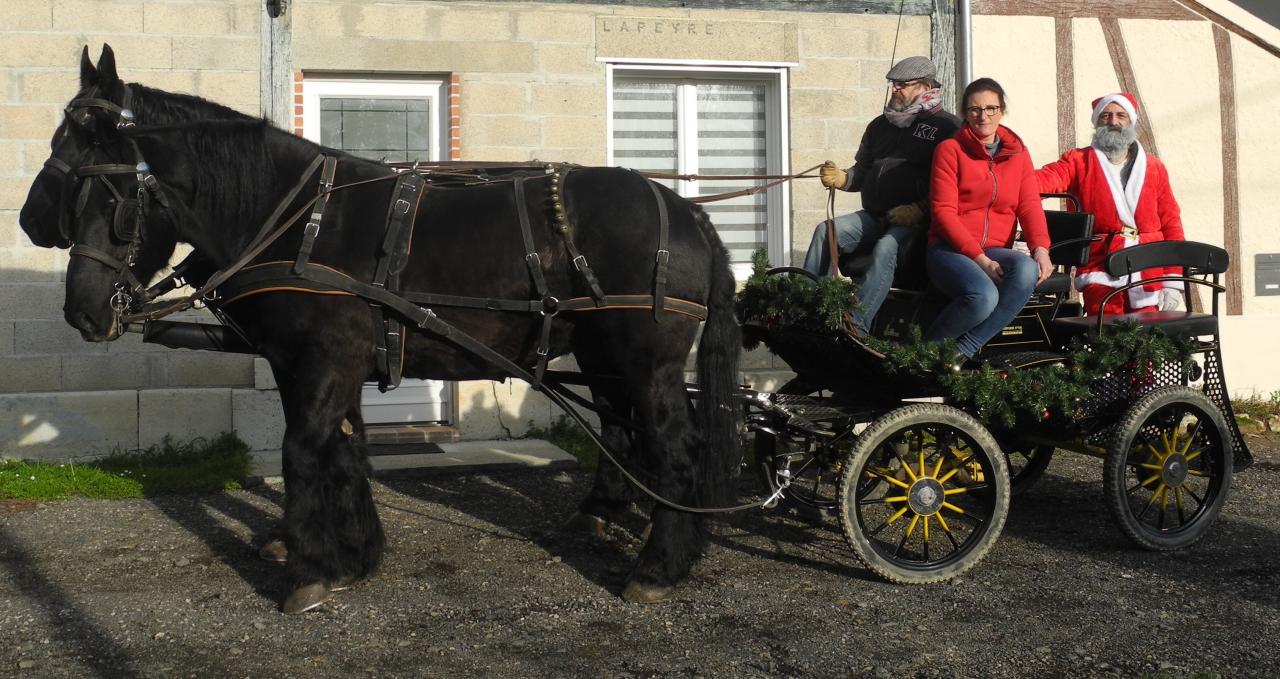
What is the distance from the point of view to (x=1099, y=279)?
612cm

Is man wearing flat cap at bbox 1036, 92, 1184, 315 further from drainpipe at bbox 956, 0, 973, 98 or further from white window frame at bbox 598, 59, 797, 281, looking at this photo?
white window frame at bbox 598, 59, 797, 281

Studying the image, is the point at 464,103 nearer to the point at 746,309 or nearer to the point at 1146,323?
the point at 746,309

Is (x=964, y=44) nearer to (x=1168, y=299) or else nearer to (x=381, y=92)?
(x=1168, y=299)

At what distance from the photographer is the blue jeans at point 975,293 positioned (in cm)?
530

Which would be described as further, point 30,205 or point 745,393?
point 745,393

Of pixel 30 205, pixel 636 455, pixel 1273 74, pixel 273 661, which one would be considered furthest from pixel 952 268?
pixel 1273 74

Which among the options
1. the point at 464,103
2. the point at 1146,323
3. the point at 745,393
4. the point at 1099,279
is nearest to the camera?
the point at 745,393

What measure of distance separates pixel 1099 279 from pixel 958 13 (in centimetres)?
359

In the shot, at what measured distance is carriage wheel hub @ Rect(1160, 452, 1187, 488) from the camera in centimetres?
566

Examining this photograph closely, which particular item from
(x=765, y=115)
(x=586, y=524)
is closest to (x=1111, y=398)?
(x=586, y=524)

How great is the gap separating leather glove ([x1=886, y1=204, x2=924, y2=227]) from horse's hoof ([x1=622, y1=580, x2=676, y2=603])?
2126mm

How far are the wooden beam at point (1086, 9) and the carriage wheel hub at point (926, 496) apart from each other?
5.12 metres

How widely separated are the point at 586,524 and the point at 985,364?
6.80 ft

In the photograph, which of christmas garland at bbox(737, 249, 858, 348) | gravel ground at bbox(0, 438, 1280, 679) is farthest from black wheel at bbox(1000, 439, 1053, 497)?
christmas garland at bbox(737, 249, 858, 348)
